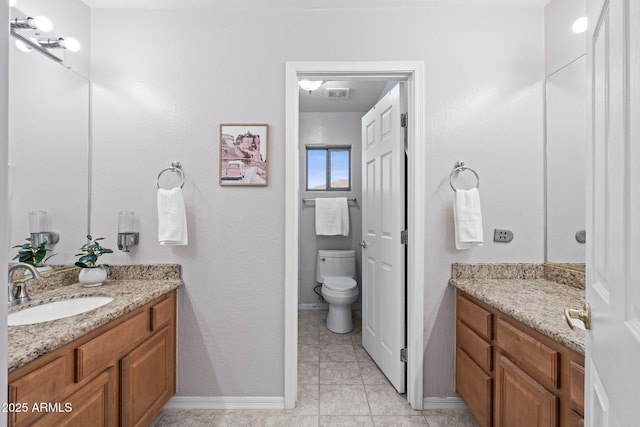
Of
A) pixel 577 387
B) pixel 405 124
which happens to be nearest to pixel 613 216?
pixel 577 387

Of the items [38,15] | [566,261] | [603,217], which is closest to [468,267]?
[566,261]

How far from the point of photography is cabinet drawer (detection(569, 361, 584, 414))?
99cm

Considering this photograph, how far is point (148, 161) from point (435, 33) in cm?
195

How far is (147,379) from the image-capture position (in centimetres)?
155

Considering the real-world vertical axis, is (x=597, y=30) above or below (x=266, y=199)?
above

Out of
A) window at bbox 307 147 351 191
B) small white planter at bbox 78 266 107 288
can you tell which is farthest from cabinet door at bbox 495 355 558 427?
window at bbox 307 147 351 191

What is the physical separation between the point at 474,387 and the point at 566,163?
134 centimetres

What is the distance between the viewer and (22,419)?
2.91 feet

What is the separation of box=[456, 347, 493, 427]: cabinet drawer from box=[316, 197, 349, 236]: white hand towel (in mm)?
1925

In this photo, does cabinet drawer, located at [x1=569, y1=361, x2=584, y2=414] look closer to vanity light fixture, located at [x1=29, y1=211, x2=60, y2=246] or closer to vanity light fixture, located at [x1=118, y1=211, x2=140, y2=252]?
vanity light fixture, located at [x1=118, y1=211, x2=140, y2=252]

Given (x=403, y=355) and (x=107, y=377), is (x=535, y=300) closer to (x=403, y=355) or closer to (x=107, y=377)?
(x=403, y=355)

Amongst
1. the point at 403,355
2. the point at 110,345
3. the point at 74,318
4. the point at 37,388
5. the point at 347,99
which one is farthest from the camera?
the point at 347,99

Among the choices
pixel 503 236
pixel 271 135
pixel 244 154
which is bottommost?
pixel 503 236

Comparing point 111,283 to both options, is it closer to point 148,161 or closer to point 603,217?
point 148,161
